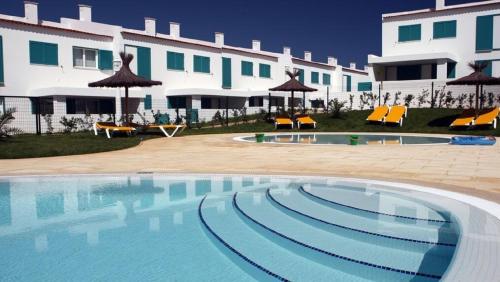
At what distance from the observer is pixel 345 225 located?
507cm

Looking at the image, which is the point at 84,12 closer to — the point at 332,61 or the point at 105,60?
the point at 105,60

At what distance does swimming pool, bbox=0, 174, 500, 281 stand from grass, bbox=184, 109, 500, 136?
48.8 ft

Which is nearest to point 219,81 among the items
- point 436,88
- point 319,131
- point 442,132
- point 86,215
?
point 319,131

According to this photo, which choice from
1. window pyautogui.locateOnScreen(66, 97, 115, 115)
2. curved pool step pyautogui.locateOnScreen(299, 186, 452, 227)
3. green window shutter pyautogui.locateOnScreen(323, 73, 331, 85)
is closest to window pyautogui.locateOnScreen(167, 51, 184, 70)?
window pyautogui.locateOnScreen(66, 97, 115, 115)

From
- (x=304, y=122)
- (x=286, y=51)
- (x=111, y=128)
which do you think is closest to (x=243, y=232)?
(x=111, y=128)

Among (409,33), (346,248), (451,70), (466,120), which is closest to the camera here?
(346,248)

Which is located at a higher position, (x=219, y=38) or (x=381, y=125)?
(x=219, y=38)

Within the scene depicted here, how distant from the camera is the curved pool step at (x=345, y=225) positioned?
14.2 feet

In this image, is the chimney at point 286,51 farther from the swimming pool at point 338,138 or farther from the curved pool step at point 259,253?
the curved pool step at point 259,253

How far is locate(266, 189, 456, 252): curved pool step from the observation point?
434cm

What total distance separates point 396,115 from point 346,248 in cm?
2063

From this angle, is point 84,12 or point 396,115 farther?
point 84,12

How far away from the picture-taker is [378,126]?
76.9 ft

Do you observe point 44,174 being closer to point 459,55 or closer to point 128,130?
point 128,130
